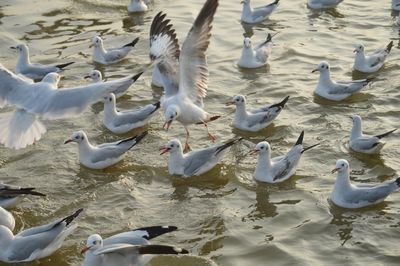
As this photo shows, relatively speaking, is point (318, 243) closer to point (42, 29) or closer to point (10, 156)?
point (10, 156)

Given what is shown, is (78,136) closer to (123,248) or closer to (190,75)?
(190,75)

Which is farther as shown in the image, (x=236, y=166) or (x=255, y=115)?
(x=255, y=115)

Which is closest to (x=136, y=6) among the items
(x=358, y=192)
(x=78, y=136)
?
(x=78, y=136)

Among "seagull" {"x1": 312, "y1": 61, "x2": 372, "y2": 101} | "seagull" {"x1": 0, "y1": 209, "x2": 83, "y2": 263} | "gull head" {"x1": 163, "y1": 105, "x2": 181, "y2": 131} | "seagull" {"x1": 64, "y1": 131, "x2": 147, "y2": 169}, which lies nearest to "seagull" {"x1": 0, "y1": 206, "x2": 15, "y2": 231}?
"seagull" {"x1": 0, "y1": 209, "x2": 83, "y2": 263}

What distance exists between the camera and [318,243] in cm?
877

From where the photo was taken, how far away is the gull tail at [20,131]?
31.8ft

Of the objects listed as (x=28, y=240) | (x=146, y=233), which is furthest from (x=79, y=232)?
(x=146, y=233)

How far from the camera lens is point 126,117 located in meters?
11.9

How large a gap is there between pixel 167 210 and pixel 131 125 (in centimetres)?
263

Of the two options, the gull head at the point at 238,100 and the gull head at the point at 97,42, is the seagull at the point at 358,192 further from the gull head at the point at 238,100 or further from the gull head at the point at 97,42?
the gull head at the point at 97,42

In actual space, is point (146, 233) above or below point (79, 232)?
above

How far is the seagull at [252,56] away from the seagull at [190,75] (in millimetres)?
2653

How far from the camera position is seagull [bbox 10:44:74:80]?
45.6 feet

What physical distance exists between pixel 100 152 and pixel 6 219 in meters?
2.13
